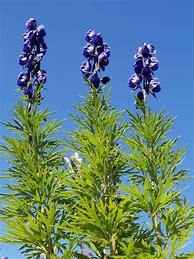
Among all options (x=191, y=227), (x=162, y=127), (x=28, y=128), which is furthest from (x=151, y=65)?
(x=191, y=227)

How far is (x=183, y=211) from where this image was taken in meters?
3.35

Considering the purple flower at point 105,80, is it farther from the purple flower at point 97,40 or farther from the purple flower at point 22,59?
the purple flower at point 22,59

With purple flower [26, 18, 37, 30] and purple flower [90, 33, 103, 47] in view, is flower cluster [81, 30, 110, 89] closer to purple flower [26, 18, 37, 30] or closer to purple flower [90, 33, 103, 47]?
purple flower [90, 33, 103, 47]

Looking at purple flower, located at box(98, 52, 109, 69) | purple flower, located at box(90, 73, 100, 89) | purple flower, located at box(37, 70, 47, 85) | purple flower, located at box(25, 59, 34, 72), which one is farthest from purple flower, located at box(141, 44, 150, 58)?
purple flower, located at box(25, 59, 34, 72)

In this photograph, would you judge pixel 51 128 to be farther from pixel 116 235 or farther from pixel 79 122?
pixel 116 235

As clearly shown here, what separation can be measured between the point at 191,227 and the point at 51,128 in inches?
54.7

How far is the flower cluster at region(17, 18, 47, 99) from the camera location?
4068mm

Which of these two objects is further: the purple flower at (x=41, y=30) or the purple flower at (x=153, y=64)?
the purple flower at (x=41, y=30)

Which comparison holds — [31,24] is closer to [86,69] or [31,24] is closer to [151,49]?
[86,69]

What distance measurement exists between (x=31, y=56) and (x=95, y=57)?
22.2 inches

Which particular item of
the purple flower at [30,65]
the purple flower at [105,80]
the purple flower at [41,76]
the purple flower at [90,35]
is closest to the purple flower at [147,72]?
the purple flower at [105,80]

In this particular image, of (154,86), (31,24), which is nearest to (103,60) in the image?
(154,86)

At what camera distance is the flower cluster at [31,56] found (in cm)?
407

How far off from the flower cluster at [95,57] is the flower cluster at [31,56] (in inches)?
14.5
